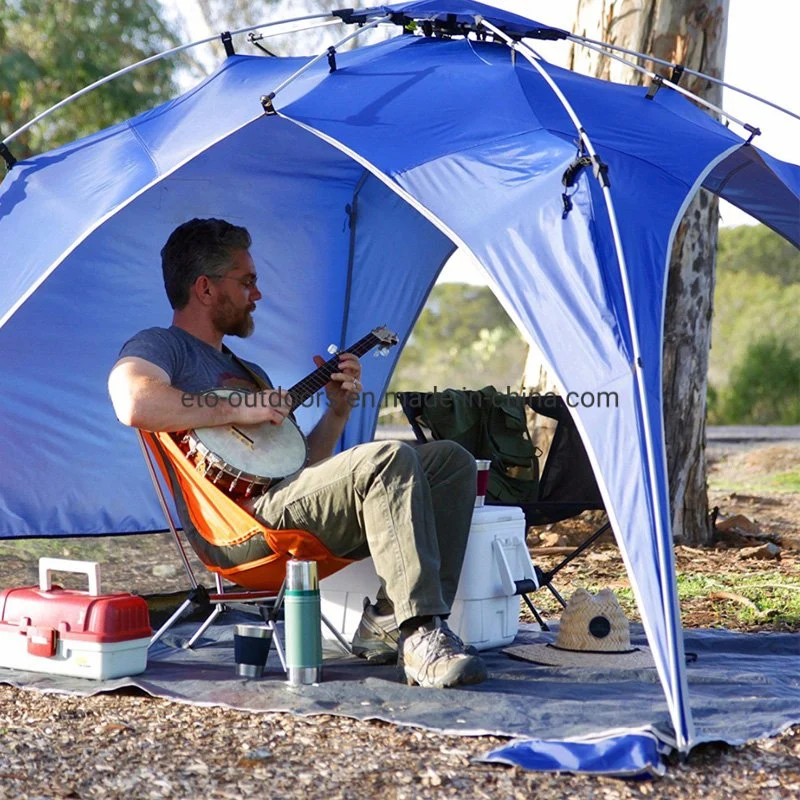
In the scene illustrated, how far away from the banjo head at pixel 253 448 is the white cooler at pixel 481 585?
39 cm

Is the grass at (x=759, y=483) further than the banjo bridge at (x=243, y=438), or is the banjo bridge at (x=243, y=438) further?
the grass at (x=759, y=483)

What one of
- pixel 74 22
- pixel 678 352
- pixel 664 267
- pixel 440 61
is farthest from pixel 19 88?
pixel 664 267

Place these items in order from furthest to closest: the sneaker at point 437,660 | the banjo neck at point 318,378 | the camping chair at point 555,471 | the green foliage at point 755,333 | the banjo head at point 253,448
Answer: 1. the green foliage at point 755,333
2. the camping chair at point 555,471
3. the banjo neck at point 318,378
4. the banjo head at point 253,448
5. the sneaker at point 437,660

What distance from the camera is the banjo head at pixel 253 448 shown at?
347cm

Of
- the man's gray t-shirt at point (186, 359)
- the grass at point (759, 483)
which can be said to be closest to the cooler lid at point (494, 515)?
the man's gray t-shirt at point (186, 359)

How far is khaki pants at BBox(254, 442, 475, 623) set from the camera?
3.17m

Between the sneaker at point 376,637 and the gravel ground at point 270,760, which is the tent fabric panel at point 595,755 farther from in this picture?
the sneaker at point 376,637

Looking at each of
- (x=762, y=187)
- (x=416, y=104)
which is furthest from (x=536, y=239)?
(x=762, y=187)

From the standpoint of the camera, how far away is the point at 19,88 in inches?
575

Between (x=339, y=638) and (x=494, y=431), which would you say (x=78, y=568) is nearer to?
(x=339, y=638)

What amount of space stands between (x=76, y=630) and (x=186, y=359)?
0.82 metres

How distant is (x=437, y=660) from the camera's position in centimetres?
315

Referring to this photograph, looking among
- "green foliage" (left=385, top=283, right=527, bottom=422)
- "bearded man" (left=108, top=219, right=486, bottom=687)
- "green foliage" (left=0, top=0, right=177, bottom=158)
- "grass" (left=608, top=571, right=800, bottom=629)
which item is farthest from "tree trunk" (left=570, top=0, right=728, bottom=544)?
"green foliage" (left=385, top=283, right=527, bottom=422)

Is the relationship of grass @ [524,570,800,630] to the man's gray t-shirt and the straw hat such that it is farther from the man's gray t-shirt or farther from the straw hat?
the man's gray t-shirt
